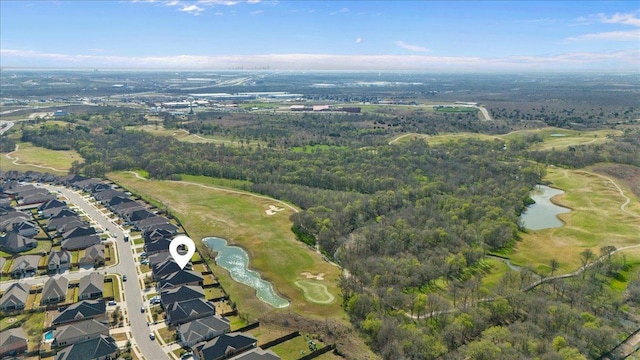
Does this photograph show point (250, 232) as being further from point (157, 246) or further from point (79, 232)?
point (79, 232)

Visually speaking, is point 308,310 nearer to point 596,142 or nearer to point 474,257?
point 474,257

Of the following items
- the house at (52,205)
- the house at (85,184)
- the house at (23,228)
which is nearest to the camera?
the house at (23,228)

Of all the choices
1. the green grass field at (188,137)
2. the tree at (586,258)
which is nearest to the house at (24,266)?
the tree at (586,258)

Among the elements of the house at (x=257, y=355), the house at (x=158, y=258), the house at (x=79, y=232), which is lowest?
the house at (x=257, y=355)

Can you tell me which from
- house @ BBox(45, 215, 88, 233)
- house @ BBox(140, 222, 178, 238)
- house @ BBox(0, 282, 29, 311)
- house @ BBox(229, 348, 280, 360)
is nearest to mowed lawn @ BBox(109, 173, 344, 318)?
house @ BBox(140, 222, 178, 238)

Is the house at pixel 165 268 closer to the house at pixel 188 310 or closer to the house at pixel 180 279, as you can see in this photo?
the house at pixel 180 279
